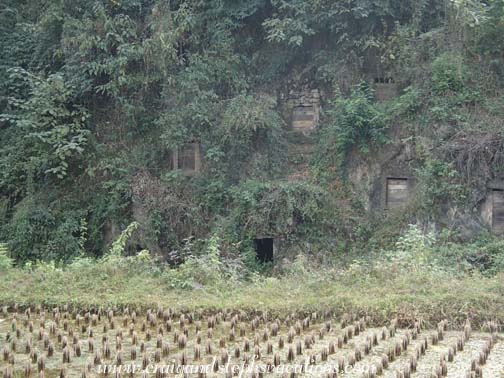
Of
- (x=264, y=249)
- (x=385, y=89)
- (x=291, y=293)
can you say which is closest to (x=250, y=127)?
(x=264, y=249)

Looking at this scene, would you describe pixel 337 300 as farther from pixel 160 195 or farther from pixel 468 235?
pixel 160 195

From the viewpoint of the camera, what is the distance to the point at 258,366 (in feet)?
20.0

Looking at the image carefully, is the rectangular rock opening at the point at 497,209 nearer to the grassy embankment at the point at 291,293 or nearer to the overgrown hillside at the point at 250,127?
the overgrown hillside at the point at 250,127

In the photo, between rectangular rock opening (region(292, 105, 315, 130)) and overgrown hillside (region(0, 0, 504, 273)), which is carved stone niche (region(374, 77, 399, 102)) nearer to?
overgrown hillside (region(0, 0, 504, 273))

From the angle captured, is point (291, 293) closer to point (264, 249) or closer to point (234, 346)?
point (234, 346)

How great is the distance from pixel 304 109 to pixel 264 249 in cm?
395

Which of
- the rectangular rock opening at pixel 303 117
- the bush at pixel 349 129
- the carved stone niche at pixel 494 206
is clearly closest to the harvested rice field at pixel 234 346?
the carved stone niche at pixel 494 206

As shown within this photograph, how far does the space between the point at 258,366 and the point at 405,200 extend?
9424mm

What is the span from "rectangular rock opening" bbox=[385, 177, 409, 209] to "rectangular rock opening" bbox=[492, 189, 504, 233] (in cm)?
202

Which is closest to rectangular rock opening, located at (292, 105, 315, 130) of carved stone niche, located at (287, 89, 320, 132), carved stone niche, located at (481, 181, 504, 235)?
carved stone niche, located at (287, 89, 320, 132)

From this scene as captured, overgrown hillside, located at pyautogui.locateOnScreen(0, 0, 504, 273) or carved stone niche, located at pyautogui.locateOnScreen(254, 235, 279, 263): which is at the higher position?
overgrown hillside, located at pyautogui.locateOnScreen(0, 0, 504, 273)

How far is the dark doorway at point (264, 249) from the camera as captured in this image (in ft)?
48.9

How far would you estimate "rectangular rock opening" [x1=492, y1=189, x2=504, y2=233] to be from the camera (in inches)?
529

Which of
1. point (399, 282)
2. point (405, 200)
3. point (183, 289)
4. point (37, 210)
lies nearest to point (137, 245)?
point (37, 210)
